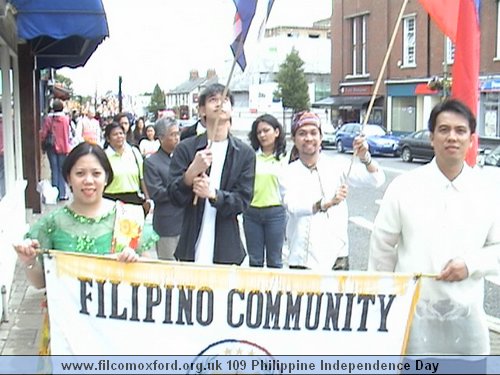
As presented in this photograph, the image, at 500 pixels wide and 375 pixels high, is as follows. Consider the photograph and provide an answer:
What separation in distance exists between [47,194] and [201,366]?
36.3 feet

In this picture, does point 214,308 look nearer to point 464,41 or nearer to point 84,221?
point 84,221

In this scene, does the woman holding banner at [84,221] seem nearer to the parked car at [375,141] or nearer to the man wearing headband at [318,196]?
the man wearing headband at [318,196]

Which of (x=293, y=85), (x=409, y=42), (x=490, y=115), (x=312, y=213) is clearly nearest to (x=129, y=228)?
(x=312, y=213)

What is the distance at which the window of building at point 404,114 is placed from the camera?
1620 inches

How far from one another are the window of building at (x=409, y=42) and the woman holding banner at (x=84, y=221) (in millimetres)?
39305

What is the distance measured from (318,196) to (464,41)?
55.8 inches

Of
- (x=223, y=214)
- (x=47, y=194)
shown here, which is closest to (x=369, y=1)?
(x=47, y=194)

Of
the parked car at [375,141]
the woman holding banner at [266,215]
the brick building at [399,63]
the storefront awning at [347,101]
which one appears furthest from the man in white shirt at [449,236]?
the storefront awning at [347,101]

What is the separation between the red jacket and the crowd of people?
7.91 meters

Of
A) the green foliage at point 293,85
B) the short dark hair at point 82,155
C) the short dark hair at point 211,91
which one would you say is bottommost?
the short dark hair at point 82,155

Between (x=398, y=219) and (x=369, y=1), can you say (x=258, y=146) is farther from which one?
(x=369, y=1)

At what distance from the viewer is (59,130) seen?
1454 cm

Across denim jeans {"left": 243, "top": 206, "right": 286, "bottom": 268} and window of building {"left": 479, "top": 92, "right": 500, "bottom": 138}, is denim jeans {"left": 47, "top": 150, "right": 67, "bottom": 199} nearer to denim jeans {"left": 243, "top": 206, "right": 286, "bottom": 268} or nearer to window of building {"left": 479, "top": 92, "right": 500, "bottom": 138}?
denim jeans {"left": 243, "top": 206, "right": 286, "bottom": 268}

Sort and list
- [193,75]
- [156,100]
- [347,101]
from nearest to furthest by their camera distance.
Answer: [347,101] → [156,100] → [193,75]
